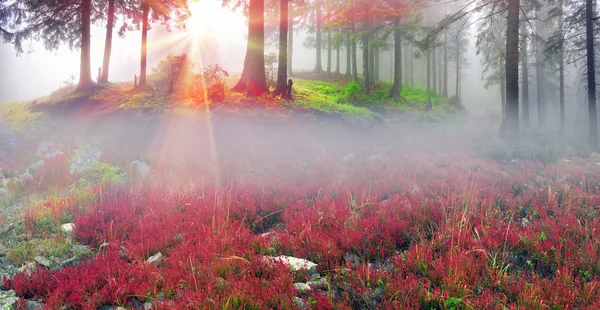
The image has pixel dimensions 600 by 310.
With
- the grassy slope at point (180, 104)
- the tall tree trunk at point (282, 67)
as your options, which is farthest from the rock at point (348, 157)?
the tall tree trunk at point (282, 67)

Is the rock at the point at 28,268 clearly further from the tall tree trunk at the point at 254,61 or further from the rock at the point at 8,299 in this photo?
the tall tree trunk at the point at 254,61

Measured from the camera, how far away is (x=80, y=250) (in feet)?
15.8

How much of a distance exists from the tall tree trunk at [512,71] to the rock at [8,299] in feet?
58.3

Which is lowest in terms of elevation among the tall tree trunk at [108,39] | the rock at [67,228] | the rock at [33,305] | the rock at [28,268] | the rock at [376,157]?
the rock at [33,305]

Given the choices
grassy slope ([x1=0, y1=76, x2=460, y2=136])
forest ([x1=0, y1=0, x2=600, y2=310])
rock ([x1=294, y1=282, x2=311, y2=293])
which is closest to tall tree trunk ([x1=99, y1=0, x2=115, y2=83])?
forest ([x1=0, y1=0, x2=600, y2=310])

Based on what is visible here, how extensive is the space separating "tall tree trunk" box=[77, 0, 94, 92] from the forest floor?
6.92 metres

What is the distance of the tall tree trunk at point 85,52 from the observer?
1920 centimetres

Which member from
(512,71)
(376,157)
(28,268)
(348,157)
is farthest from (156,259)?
(512,71)

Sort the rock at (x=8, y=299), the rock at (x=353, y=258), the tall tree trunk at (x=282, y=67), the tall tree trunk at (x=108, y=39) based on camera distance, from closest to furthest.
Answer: the rock at (x=8, y=299) → the rock at (x=353, y=258) → the tall tree trunk at (x=282, y=67) → the tall tree trunk at (x=108, y=39)

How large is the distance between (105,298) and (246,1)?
55.6 ft

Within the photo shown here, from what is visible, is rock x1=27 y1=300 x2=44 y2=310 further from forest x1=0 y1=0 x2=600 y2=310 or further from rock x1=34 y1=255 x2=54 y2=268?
rock x1=34 y1=255 x2=54 y2=268

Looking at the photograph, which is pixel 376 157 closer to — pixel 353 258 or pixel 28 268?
pixel 353 258

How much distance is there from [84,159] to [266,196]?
7682 millimetres

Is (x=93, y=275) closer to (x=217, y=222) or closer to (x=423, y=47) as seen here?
(x=217, y=222)
